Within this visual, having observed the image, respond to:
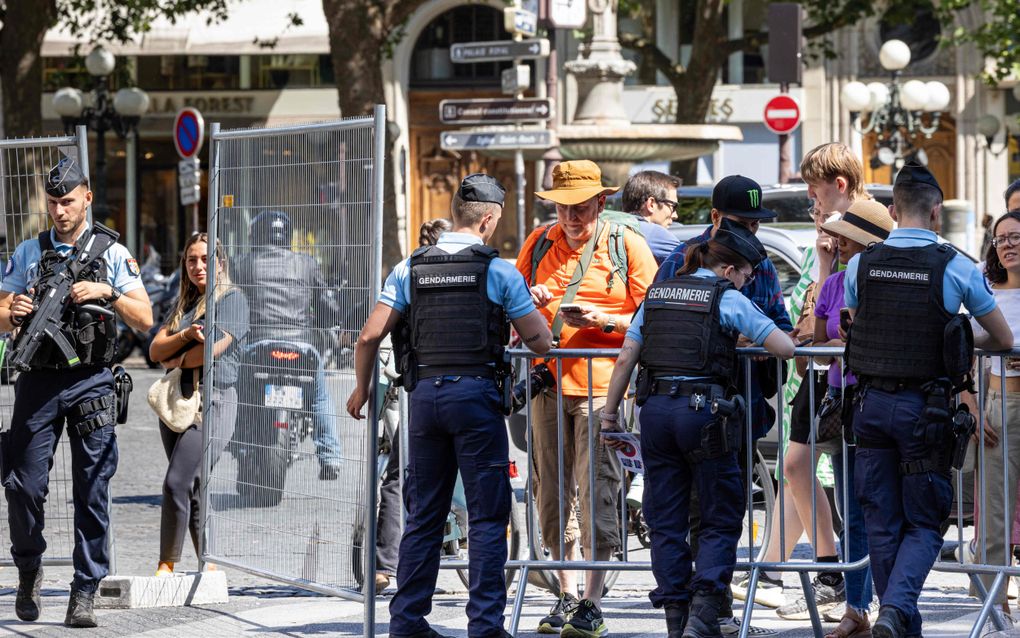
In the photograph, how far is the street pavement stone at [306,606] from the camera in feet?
22.2

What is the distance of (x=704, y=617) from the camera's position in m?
5.78

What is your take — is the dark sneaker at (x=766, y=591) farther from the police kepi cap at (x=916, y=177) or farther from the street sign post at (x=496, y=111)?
the street sign post at (x=496, y=111)

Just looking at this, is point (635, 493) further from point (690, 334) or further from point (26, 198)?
point (26, 198)

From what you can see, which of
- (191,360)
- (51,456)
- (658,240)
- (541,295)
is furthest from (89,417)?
(658,240)

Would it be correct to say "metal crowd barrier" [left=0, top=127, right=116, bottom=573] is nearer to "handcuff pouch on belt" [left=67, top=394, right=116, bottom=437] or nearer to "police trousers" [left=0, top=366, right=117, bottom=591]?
"police trousers" [left=0, top=366, right=117, bottom=591]

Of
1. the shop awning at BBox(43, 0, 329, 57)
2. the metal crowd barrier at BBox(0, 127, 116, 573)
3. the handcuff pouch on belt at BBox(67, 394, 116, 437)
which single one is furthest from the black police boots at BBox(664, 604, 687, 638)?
the shop awning at BBox(43, 0, 329, 57)

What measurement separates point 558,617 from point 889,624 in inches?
66.0

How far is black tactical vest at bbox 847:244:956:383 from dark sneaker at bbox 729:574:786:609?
66.0 inches

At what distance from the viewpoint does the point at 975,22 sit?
3250cm

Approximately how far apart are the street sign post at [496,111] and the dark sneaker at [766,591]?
8790mm

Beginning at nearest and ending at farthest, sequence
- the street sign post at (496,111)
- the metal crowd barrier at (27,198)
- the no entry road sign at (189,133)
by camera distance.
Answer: the metal crowd barrier at (27,198) → the street sign post at (496,111) → the no entry road sign at (189,133)

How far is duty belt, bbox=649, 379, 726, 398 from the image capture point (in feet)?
19.1

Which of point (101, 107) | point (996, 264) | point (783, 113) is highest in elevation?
point (101, 107)

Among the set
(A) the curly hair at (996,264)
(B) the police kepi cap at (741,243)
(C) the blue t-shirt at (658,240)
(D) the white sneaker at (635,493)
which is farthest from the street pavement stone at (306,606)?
(B) the police kepi cap at (741,243)
